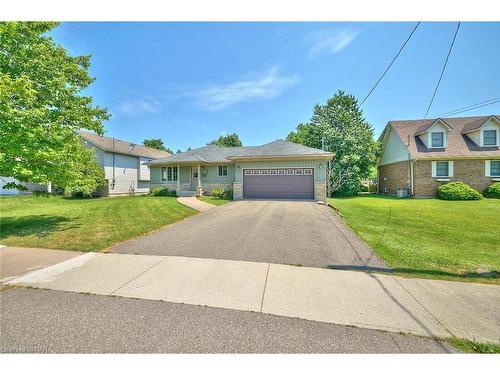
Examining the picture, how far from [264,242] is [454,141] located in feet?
73.9

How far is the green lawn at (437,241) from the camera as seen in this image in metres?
4.59

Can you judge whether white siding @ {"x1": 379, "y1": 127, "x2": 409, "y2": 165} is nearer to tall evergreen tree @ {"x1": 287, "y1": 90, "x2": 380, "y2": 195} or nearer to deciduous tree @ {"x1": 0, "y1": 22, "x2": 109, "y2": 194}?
tall evergreen tree @ {"x1": 287, "y1": 90, "x2": 380, "y2": 195}

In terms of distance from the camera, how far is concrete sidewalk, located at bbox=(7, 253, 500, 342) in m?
2.90

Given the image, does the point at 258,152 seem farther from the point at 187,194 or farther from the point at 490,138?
the point at 490,138

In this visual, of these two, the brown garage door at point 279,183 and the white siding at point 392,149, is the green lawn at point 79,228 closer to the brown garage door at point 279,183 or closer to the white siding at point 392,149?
the brown garage door at point 279,183

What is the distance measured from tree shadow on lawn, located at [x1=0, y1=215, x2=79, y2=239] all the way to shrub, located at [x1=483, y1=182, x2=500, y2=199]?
26.6 meters

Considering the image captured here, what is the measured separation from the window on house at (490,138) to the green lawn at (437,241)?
38.0 ft

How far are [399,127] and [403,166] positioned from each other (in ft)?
15.0

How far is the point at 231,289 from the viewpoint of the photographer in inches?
146

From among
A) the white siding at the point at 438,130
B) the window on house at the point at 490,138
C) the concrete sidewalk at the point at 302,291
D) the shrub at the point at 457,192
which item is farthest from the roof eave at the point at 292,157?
the window on house at the point at 490,138

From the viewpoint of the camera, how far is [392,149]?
22.4 metres

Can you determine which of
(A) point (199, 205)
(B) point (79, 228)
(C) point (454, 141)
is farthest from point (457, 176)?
(B) point (79, 228)

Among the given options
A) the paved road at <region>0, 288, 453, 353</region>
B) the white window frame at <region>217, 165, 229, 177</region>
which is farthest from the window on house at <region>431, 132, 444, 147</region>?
the paved road at <region>0, 288, 453, 353</region>
